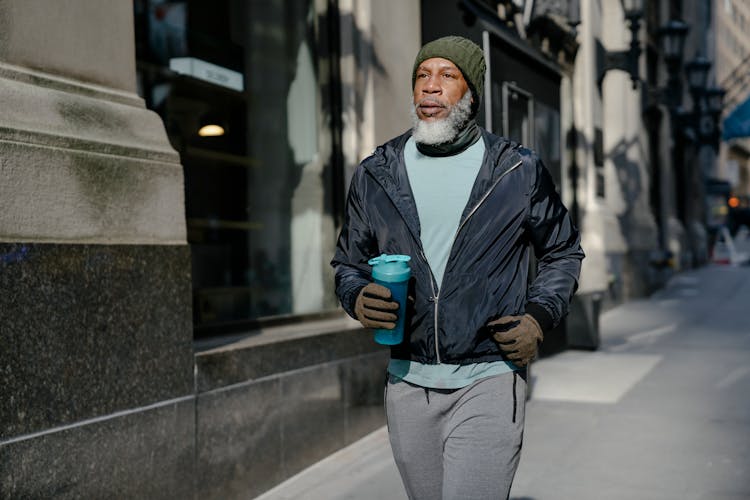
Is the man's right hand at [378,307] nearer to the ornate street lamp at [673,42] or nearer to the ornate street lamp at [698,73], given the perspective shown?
the ornate street lamp at [673,42]

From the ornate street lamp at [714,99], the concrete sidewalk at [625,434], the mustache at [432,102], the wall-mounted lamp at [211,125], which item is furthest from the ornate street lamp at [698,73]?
Answer: the mustache at [432,102]

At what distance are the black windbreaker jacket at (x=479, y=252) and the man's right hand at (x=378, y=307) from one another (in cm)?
17

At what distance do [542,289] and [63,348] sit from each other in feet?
6.78

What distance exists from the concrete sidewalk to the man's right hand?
2.86m

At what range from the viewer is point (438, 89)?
116 inches

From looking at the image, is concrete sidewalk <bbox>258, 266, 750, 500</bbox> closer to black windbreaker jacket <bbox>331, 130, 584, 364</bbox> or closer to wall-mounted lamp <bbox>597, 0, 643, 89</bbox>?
black windbreaker jacket <bbox>331, 130, 584, 364</bbox>

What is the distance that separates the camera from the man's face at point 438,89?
115 inches

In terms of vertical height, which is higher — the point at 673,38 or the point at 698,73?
the point at 698,73

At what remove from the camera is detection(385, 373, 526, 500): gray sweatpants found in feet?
9.35

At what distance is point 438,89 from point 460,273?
597 mm

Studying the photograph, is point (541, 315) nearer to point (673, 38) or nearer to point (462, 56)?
point (462, 56)

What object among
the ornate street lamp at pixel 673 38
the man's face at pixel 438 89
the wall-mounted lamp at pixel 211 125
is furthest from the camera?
the ornate street lamp at pixel 673 38

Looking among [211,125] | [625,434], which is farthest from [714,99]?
[211,125]

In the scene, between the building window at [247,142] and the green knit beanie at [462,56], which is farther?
the building window at [247,142]
